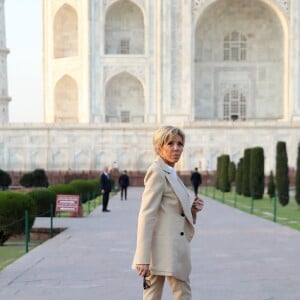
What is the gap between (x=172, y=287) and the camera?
4.31 m

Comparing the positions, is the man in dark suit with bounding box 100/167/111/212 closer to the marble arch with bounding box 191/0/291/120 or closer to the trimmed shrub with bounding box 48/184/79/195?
the trimmed shrub with bounding box 48/184/79/195

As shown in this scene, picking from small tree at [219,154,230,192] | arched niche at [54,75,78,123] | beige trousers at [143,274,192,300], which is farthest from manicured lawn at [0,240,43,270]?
arched niche at [54,75,78,123]

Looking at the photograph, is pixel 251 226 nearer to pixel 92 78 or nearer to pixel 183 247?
pixel 183 247

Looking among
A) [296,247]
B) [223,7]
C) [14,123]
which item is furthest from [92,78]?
[296,247]

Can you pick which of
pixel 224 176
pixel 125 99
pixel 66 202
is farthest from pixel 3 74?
pixel 66 202

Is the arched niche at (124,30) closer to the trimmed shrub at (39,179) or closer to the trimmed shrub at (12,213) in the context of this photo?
the trimmed shrub at (39,179)

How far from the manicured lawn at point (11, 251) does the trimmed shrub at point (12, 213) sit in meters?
0.20

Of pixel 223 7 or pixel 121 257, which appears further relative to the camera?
pixel 223 7

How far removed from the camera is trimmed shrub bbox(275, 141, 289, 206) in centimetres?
2062

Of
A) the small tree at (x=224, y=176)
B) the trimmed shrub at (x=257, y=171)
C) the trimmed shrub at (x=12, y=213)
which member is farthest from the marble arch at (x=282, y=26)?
the trimmed shrub at (x=12, y=213)

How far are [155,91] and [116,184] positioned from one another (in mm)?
9460

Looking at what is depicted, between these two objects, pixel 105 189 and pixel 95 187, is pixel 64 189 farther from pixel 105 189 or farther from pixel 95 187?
pixel 95 187

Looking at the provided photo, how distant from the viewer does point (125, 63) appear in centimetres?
4225

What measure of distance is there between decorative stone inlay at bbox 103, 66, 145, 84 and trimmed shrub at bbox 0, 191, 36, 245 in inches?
1210
